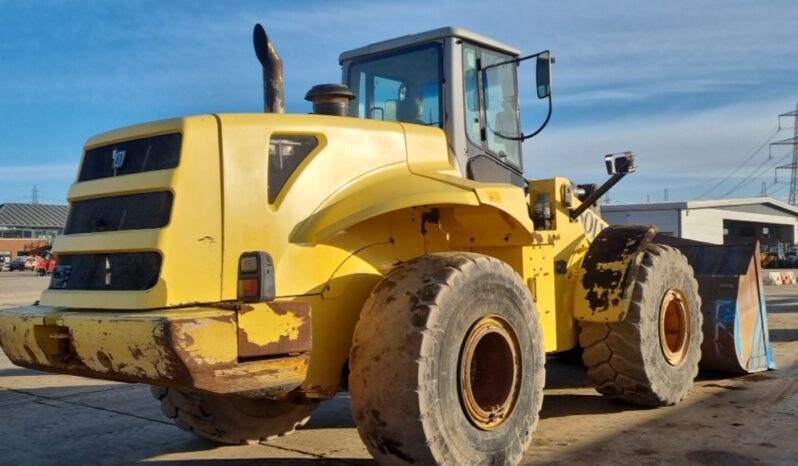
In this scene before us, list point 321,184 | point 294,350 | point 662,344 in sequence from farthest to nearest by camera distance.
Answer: point 662,344 → point 321,184 → point 294,350

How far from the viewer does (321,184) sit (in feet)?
13.3

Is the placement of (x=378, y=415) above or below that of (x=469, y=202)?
below

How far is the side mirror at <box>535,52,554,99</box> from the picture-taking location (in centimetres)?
552

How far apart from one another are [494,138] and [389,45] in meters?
1.03

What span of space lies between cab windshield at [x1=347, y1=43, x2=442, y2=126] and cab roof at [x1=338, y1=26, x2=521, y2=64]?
47 millimetres

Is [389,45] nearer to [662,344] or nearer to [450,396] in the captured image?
[450,396]

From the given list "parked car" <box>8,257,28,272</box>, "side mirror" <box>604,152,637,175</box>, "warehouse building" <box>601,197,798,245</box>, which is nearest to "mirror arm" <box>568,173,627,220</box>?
"side mirror" <box>604,152,637,175</box>

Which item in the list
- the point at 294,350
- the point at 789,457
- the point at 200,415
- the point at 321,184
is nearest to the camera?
the point at 294,350

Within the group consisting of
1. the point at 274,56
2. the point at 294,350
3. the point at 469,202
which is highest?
the point at 274,56

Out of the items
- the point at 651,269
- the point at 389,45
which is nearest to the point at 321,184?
the point at 389,45

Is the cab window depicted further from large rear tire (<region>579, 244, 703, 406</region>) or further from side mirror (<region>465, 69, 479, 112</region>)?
large rear tire (<region>579, 244, 703, 406</region>)

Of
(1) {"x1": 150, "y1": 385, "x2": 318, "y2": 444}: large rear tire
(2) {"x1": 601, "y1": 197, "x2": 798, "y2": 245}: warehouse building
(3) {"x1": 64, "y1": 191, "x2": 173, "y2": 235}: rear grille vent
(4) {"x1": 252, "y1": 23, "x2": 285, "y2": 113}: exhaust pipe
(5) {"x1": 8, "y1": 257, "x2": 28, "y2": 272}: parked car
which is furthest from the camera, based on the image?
(5) {"x1": 8, "y1": 257, "x2": 28, "y2": 272}: parked car

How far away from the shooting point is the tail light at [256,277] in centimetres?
359

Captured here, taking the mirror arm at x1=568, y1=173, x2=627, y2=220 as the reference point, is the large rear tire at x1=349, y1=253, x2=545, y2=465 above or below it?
below
